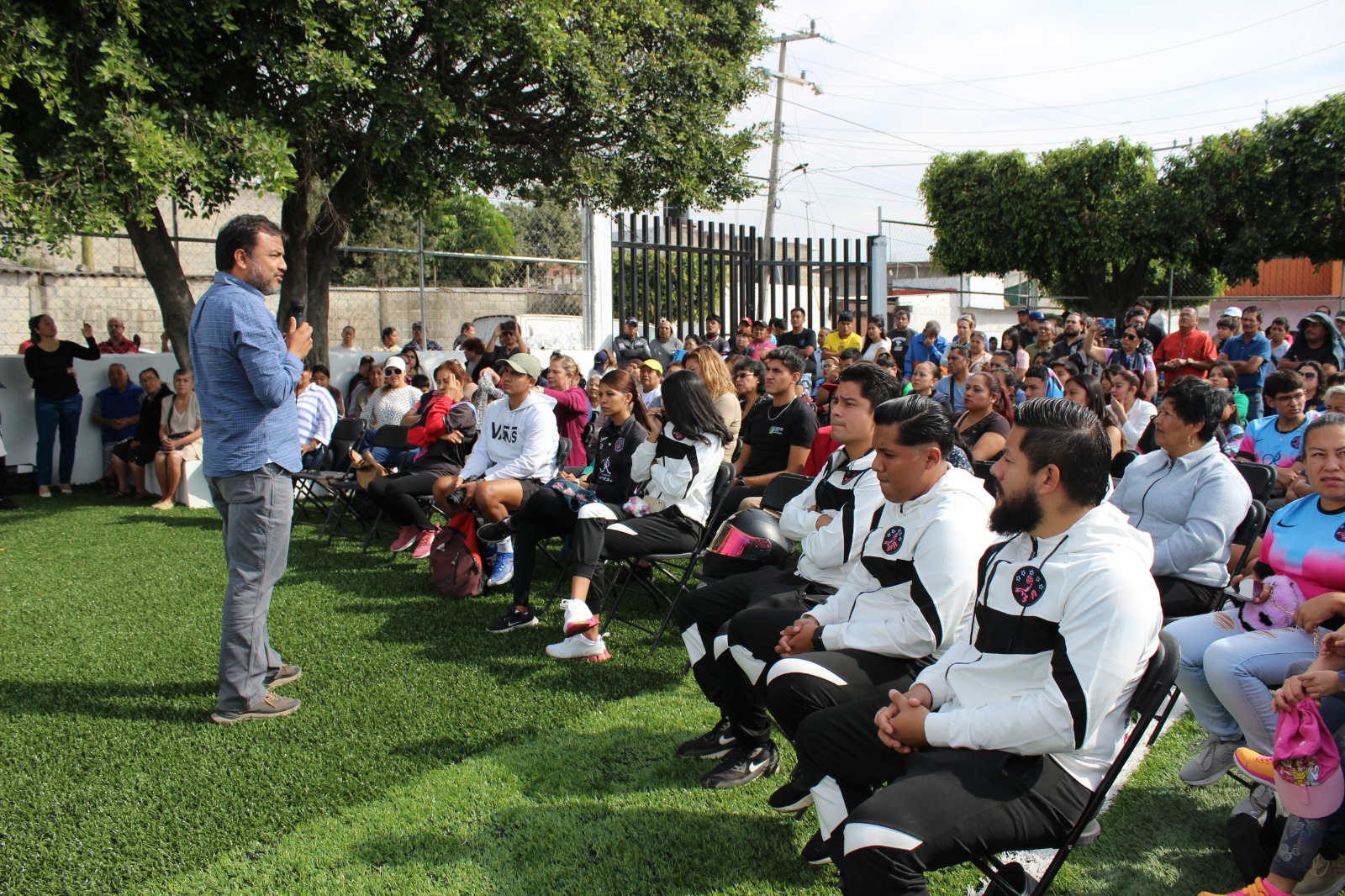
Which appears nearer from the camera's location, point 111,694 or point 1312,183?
point 111,694

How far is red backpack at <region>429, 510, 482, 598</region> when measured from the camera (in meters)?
5.80

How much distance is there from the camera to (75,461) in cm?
1059

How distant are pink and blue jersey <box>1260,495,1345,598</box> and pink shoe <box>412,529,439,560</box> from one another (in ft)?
17.4

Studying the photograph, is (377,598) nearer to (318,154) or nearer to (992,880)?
(992,880)

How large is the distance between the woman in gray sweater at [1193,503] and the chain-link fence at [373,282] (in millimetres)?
8143

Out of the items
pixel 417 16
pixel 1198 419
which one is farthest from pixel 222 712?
pixel 417 16

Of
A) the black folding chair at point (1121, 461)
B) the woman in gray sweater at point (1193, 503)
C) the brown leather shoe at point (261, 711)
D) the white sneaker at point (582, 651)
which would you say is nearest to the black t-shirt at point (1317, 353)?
the black folding chair at point (1121, 461)

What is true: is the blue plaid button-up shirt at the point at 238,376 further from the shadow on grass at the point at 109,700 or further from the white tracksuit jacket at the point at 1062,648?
the white tracksuit jacket at the point at 1062,648

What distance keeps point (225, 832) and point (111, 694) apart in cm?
161

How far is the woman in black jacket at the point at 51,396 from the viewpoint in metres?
9.99

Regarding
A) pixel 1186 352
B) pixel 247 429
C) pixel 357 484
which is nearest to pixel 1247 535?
pixel 247 429

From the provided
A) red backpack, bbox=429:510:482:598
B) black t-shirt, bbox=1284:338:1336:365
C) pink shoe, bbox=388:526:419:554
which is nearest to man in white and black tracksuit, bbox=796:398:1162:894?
red backpack, bbox=429:510:482:598

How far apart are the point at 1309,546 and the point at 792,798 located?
6.22 feet

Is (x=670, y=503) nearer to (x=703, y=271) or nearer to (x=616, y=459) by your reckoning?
(x=616, y=459)
